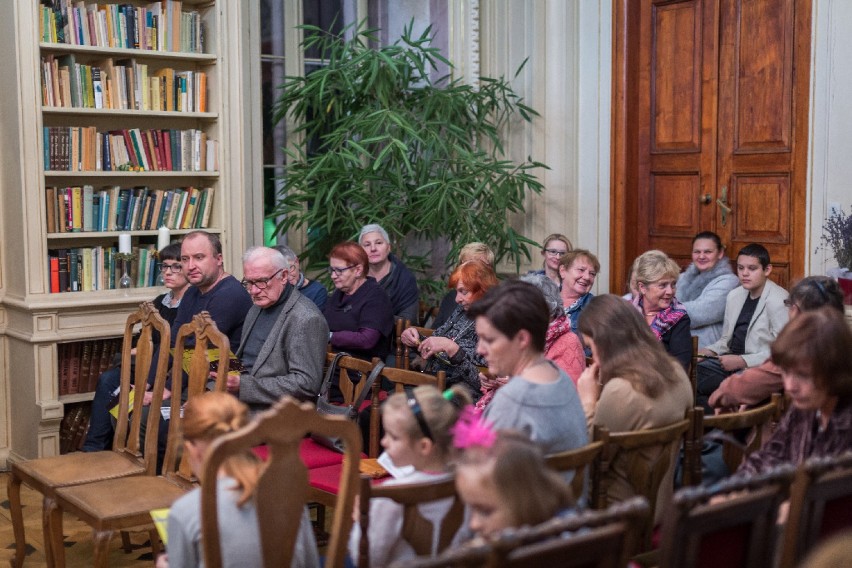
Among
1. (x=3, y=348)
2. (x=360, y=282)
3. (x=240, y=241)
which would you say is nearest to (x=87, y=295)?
(x=3, y=348)

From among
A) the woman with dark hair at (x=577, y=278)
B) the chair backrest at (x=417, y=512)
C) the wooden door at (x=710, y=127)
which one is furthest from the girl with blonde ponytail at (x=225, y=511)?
the wooden door at (x=710, y=127)

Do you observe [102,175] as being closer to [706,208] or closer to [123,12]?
[123,12]

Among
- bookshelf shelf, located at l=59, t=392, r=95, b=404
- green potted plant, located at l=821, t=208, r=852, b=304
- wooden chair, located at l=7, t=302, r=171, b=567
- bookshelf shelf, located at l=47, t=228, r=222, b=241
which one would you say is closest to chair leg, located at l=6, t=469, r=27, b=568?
wooden chair, located at l=7, t=302, r=171, b=567

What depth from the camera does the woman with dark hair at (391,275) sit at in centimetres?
597

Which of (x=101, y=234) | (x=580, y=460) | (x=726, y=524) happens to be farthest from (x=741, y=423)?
(x=101, y=234)

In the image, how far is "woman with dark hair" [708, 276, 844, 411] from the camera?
374cm

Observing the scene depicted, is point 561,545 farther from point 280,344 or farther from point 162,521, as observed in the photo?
point 280,344

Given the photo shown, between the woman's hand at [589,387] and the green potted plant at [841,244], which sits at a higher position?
the green potted plant at [841,244]

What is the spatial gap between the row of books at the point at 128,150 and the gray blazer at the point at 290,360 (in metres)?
2.00

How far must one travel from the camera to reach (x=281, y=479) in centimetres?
234

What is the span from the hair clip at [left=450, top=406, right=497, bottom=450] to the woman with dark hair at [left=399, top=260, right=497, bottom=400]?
2.01 meters

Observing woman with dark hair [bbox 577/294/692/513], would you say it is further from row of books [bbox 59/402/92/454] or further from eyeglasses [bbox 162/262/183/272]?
row of books [bbox 59/402/92/454]

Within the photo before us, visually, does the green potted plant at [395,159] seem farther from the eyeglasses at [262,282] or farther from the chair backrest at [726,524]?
the chair backrest at [726,524]

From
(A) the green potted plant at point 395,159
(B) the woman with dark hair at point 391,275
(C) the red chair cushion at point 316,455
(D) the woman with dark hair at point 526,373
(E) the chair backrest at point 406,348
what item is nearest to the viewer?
(D) the woman with dark hair at point 526,373
